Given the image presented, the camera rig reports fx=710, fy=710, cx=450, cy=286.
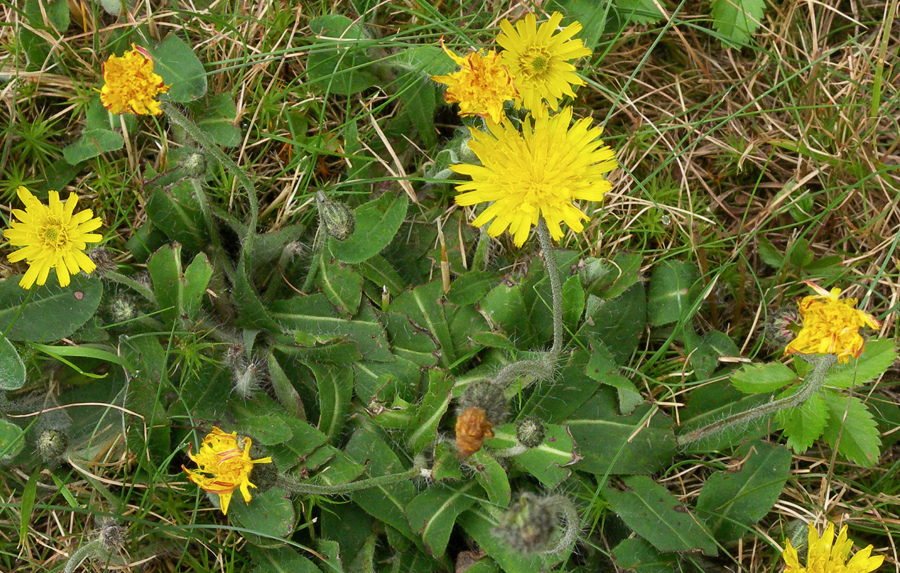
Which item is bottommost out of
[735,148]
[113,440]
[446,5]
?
[113,440]

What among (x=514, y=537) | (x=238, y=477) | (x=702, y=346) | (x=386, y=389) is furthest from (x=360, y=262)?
(x=702, y=346)

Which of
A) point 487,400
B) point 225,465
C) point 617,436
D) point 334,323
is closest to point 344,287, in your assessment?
point 334,323

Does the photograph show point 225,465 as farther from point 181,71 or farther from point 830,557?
point 830,557

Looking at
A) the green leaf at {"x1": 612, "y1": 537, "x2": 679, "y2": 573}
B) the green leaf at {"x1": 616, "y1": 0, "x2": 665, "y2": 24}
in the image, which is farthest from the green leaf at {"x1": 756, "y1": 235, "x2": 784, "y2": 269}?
the green leaf at {"x1": 612, "y1": 537, "x2": 679, "y2": 573}

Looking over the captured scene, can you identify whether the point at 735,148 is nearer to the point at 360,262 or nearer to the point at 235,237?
the point at 360,262

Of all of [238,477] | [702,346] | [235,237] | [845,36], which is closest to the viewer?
[238,477]

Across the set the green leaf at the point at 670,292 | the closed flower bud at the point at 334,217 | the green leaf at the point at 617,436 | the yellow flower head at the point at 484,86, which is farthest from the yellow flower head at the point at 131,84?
the green leaf at the point at 670,292

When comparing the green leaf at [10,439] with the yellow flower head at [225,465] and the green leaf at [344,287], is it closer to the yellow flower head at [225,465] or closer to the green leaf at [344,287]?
the yellow flower head at [225,465]
